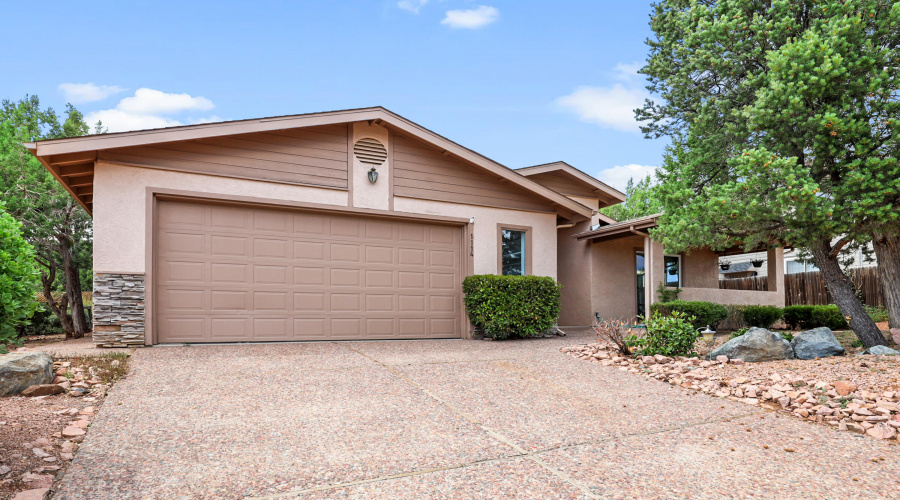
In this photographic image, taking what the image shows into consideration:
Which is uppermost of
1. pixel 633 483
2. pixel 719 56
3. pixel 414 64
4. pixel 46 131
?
pixel 414 64

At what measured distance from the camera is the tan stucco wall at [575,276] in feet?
41.9

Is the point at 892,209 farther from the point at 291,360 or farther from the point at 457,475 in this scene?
the point at 291,360

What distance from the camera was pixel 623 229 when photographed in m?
11.4

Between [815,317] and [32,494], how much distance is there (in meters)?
14.6

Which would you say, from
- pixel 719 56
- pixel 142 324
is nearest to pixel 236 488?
pixel 142 324

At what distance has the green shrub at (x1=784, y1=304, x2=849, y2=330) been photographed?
12.4 metres

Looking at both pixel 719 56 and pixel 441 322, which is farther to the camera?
pixel 441 322

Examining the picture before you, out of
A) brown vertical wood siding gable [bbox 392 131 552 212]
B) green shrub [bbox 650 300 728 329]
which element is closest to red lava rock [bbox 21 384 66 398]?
brown vertical wood siding gable [bbox 392 131 552 212]

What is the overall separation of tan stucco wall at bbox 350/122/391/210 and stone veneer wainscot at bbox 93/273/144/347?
3523mm

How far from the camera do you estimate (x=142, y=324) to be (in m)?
7.42

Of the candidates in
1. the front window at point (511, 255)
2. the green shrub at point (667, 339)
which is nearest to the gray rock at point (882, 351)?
the green shrub at point (667, 339)

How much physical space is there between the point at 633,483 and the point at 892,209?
5.91 metres

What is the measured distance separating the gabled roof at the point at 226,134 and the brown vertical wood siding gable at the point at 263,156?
267 mm

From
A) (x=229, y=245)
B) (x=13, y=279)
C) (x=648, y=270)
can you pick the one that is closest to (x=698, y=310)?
(x=648, y=270)
